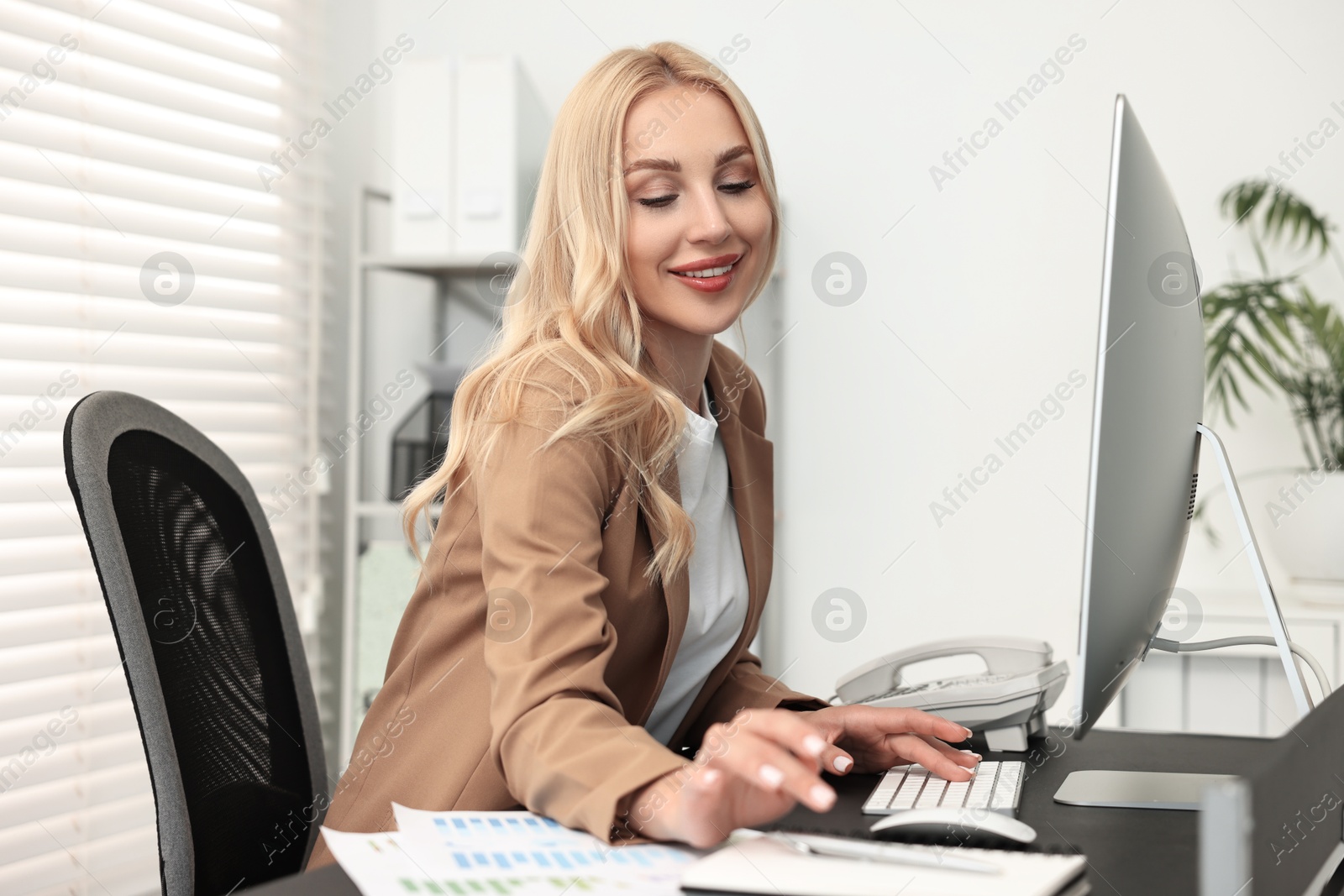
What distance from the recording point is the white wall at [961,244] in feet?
7.53

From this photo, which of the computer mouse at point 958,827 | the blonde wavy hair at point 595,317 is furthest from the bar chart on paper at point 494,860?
the blonde wavy hair at point 595,317

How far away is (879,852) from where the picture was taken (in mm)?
650

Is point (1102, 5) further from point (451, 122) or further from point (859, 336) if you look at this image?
point (451, 122)

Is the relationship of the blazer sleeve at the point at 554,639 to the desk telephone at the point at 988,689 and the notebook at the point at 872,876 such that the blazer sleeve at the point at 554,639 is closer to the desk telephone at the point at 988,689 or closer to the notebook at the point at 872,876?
the notebook at the point at 872,876

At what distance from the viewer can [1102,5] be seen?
7.73 ft

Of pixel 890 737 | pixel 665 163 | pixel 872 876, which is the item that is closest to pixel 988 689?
pixel 890 737

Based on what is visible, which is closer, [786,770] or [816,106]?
[786,770]

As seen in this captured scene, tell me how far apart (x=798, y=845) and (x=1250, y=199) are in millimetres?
2014

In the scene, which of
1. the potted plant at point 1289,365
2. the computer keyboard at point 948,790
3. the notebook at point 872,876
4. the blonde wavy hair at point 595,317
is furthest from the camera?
the potted plant at point 1289,365

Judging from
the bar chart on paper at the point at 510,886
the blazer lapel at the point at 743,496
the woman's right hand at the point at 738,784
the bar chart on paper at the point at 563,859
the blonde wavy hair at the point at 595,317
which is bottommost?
the bar chart on paper at the point at 563,859

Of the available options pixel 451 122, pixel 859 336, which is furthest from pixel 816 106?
pixel 451 122

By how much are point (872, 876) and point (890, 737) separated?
38 cm

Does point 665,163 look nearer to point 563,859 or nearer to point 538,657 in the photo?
point 538,657

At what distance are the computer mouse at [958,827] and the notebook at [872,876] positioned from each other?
2 cm
